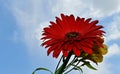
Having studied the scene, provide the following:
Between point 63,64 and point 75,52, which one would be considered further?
point 63,64

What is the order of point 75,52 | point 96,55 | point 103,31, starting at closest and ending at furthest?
point 75,52, point 103,31, point 96,55

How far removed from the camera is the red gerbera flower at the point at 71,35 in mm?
1307

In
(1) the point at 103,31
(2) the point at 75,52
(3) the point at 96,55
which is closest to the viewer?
(2) the point at 75,52

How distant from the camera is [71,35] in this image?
1.45m

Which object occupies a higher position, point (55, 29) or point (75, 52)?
point (55, 29)

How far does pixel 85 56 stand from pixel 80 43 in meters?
0.24

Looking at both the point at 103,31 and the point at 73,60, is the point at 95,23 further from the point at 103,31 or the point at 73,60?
the point at 73,60

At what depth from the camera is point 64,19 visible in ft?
5.05

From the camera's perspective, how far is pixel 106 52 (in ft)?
5.16

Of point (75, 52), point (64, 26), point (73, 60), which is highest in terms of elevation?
point (64, 26)

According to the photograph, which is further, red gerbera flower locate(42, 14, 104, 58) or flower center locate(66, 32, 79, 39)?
flower center locate(66, 32, 79, 39)

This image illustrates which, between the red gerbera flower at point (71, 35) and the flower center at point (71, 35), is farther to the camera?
the flower center at point (71, 35)

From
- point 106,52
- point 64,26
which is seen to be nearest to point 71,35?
point 64,26

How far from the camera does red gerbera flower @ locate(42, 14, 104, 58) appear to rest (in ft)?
4.29
